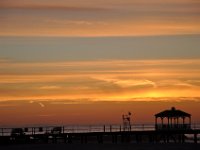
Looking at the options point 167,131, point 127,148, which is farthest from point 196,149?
point 167,131

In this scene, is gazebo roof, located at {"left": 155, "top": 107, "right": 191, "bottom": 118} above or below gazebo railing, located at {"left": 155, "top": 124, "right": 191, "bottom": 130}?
above

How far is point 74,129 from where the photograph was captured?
66188 millimetres

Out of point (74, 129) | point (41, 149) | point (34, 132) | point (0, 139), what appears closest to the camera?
point (41, 149)

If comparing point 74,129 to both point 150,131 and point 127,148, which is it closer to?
point 150,131

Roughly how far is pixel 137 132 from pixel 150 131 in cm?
140

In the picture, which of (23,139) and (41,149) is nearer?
(41,149)

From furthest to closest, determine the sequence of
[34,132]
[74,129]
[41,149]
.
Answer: [74,129], [34,132], [41,149]

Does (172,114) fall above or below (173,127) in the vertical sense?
above

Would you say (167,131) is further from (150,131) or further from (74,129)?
(74,129)

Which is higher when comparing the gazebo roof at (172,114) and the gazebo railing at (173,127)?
the gazebo roof at (172,114)

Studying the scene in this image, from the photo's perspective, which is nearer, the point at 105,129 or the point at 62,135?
the point at 62,135

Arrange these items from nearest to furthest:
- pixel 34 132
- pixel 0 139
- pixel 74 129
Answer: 1. pixel 0 139
2. pixel 34 132
3. pixel 74 129

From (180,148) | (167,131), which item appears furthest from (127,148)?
(167,131)

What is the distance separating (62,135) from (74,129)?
4480mm
